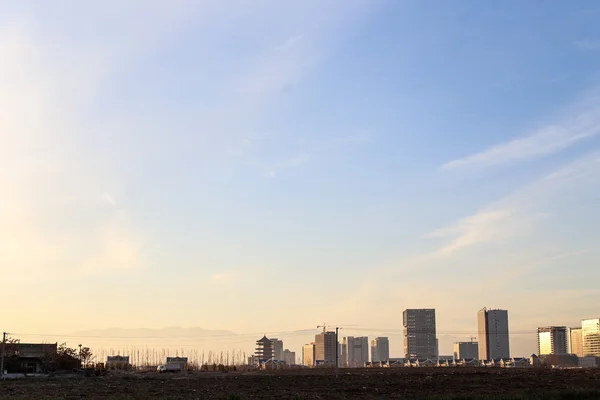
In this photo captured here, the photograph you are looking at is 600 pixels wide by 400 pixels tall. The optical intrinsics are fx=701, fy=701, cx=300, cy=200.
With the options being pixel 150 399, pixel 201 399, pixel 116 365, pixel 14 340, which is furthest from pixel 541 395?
pixel 116 365

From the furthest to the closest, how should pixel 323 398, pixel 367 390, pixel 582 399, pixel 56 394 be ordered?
pixel 367 390 < pixel 56 394 < pixel 323 398 < pixel 582 399

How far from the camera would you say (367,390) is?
59312 mm

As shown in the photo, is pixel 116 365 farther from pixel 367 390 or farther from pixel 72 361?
pixel 367 390

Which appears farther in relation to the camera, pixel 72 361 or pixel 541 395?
pixel 72 361

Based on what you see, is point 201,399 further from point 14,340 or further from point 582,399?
point 14,340

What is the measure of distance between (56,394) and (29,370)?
77.9 m

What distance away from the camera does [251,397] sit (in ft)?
165

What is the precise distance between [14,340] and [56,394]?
293 ft

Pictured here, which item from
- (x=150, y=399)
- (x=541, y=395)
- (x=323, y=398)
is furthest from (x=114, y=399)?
(x=541, y=395)

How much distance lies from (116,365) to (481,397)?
413ft

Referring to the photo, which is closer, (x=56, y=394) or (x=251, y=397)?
(x=251, y=397)

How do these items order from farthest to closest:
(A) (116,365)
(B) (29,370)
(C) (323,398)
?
(A) (116,365) → (B) (29,370) → (C) (323,398)

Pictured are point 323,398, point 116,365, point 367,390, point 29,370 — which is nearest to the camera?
point 323,398

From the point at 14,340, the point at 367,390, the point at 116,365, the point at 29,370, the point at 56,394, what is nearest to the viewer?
the point at 56,394
